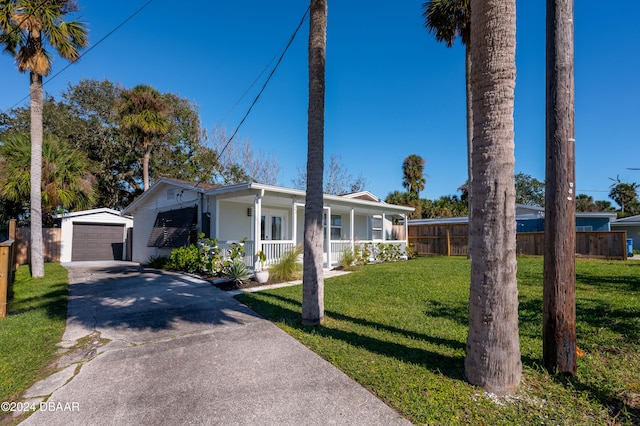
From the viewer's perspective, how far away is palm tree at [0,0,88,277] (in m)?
10.2

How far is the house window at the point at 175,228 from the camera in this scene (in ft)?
39.1

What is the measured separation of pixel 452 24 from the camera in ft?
46.3

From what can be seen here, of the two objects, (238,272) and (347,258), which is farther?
(347,258)

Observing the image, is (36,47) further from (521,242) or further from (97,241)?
(521,242)

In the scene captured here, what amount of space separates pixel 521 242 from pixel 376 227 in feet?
24.3

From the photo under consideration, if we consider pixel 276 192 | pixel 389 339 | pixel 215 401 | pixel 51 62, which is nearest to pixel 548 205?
pixel 389 339

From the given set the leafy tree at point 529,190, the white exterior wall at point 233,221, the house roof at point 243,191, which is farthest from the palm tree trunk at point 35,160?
the leafy tree at point 529,190

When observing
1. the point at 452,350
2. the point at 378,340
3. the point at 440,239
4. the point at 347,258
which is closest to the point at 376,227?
the point at 440,239

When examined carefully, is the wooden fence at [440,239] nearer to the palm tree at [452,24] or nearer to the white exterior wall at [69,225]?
the palm tree at [452,24]

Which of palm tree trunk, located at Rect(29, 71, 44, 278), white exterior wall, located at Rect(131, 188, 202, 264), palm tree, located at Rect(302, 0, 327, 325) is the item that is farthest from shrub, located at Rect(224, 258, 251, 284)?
palm tree trunk, located at Rect(29, 71, 44, 278)

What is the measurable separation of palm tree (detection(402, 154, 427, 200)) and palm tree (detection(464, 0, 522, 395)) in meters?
29.2

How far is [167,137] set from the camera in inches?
1022

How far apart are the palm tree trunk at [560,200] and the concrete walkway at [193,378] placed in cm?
189

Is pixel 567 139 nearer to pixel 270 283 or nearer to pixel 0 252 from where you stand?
pixel 270 283
